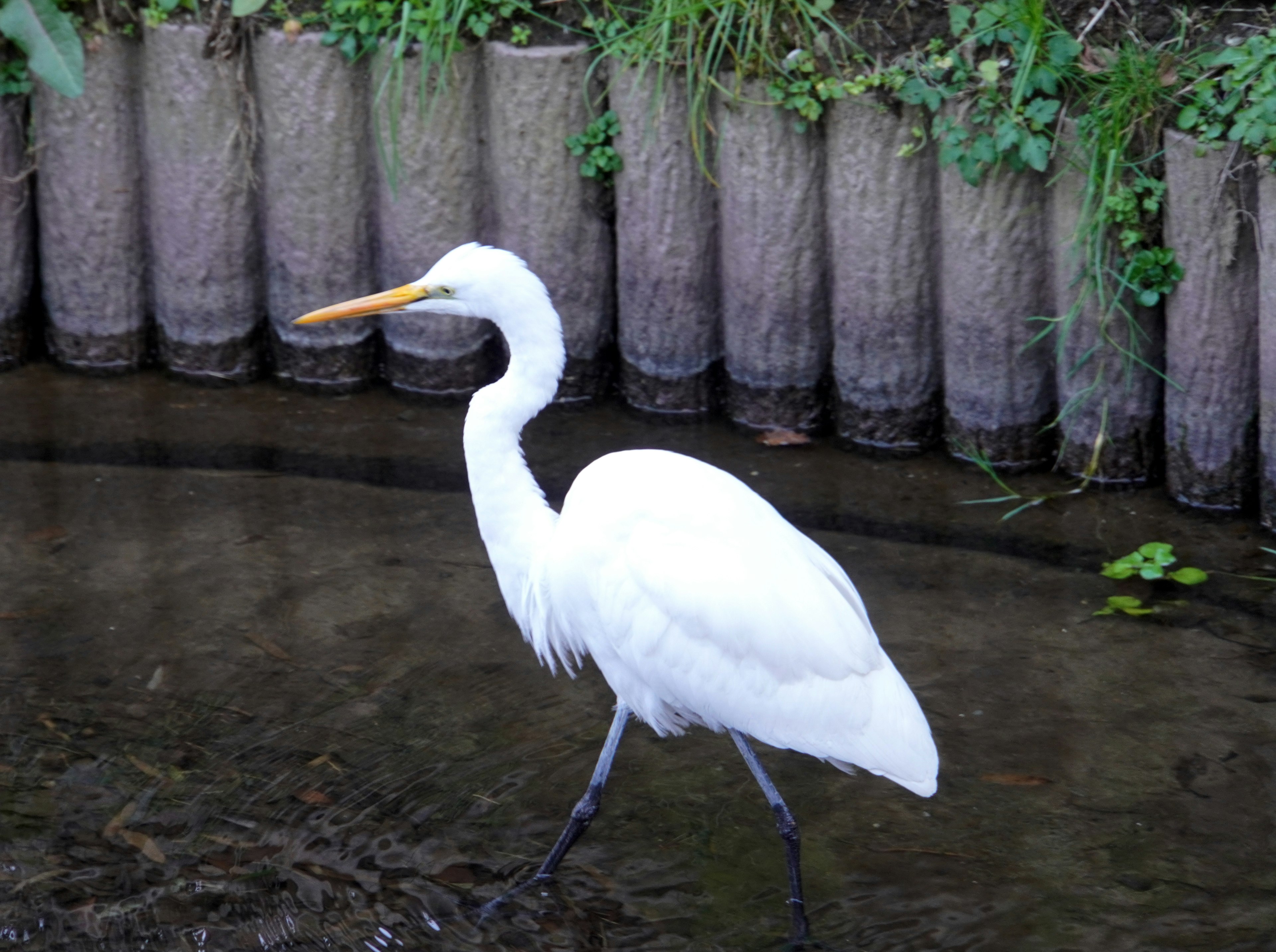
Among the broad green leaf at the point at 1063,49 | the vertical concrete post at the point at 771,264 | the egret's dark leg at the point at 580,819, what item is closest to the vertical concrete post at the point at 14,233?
the vertical concrete post at the point at 771,264

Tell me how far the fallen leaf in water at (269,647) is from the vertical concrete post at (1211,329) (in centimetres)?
244

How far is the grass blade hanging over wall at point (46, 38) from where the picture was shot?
14.3ft

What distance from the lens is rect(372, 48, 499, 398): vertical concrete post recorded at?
14.3 feet

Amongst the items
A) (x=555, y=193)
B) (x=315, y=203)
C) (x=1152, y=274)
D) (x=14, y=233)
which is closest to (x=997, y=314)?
(x=1152, y=274)

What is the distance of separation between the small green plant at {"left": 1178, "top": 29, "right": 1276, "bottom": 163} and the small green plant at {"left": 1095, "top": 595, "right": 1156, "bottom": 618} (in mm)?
1120

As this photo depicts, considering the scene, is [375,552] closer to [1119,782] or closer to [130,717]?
[130,717]

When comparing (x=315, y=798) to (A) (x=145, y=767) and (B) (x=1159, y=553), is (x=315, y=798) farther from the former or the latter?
(B) (x=1159, y=553)

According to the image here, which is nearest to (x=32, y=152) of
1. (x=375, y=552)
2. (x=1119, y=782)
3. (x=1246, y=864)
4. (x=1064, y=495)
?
(x=375, y=552)

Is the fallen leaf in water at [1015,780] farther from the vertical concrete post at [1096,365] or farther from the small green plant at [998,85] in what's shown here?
the small green plant at [998,85]

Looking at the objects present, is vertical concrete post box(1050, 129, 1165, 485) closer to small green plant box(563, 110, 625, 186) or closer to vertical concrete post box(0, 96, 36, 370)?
small green plant box(563, 110, 625, 186)

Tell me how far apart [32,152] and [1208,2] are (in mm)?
3573

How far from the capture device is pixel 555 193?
14.4ft

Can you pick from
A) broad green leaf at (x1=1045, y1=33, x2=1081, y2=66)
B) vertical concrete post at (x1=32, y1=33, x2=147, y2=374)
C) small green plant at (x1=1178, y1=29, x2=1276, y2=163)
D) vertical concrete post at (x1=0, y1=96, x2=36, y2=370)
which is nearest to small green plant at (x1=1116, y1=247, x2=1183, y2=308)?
small green plant at (x1=1178, y1=29, x2=1276, y2=163)

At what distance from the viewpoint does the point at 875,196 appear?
4070mm
